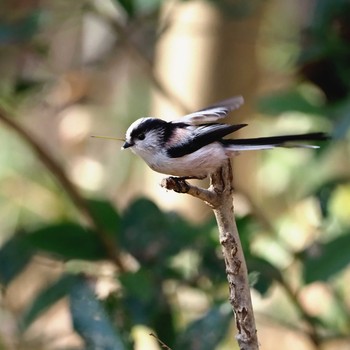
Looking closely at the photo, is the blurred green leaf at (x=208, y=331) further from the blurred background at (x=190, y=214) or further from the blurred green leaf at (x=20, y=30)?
the blurred green leaf at (x=20, y=30)

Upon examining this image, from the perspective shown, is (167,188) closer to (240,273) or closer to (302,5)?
(240,273)

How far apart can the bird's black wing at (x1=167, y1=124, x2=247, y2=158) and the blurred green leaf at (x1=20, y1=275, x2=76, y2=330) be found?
57 cm

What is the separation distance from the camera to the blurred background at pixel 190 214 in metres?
1.11

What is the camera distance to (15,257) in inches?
49.2

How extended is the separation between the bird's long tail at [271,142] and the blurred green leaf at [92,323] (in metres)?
0.30

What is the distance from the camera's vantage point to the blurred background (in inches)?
43.7

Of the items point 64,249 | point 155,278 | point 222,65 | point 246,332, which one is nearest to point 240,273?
point 246,332

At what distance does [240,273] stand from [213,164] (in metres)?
0.08

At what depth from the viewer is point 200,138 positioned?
0.63m

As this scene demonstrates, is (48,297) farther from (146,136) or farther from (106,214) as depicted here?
(146,136)

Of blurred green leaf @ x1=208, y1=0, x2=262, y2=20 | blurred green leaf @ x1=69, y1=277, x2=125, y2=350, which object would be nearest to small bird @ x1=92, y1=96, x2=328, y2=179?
blurred green leaf @ x1=69, y1=277, x2=125, y2=350

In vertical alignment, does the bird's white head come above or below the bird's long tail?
above

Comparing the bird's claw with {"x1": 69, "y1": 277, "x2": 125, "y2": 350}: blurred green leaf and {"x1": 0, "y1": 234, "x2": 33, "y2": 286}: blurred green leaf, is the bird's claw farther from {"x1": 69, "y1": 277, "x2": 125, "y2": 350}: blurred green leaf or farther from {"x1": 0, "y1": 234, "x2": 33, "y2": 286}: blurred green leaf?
{"x1": 0, "y1": 234, "x2": 33, "y2": 286}: blurred green leaf

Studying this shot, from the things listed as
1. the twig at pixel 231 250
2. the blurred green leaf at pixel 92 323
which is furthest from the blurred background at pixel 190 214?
the twig at pixel 231 250
